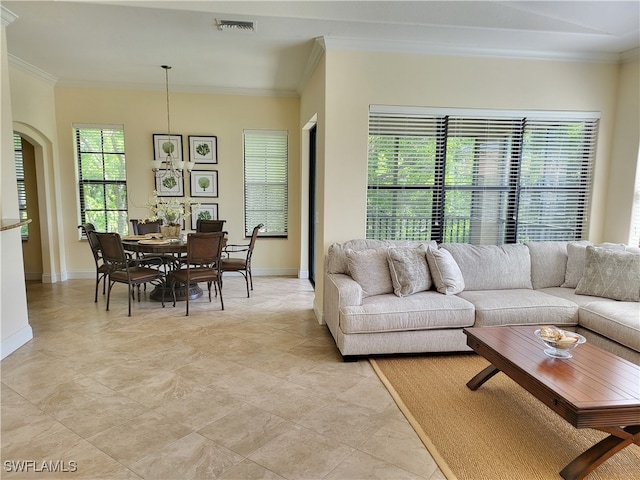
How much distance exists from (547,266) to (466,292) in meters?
0.98

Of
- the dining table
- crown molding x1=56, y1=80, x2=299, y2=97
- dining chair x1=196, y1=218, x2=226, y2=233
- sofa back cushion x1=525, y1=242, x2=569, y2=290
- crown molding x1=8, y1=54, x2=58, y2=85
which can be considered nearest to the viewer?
sofa back cushion x1=525, y1=242, x2=569, y2=290

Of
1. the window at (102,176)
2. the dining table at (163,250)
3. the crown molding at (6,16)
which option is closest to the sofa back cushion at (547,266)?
the dining table at (163,250)

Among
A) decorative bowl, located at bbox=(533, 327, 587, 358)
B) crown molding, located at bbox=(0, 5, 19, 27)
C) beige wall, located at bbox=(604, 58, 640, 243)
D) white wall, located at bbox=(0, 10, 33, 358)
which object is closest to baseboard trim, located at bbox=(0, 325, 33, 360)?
white wall, located at bbox=(0, 10, 33, 358)

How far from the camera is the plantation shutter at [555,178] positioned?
4238mm

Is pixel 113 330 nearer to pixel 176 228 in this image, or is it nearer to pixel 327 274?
pixel 176 228

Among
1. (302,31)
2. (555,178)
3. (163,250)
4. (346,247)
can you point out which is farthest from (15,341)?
(555,178)

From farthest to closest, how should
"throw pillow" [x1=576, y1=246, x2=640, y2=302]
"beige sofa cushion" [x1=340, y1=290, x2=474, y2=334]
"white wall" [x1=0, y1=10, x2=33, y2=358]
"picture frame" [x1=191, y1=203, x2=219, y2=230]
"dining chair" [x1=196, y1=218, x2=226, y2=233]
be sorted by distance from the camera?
"picture frame" [x1=191, y1=203, x2=219, y2=230]
"dining chair" [x1=196, y1=218, x2=226, y2=233]
"throw pillow" [x1=576, y1=246, x2=640, y2=302]
"white wall" [x1=0, y1=10, x2=33, y2=358]
"beige sofa cushion" [x1=340, y1=290, x2=474, y2=334]

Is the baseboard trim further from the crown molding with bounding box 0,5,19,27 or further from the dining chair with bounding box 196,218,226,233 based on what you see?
the crown molding with bounding box 0,5,19,27

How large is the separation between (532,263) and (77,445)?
4042 mm

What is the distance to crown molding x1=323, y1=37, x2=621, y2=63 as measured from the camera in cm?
371

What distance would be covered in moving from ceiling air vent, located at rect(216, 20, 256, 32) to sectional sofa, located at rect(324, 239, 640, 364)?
2195 mm

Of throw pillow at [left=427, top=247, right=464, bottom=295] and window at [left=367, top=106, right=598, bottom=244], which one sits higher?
window at [left=367, top=106, right=598, bottom=244]

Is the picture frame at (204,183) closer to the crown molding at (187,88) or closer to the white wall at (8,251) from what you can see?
the crown molding at (187,88)

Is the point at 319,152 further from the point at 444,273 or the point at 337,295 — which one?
the point at 444,273
